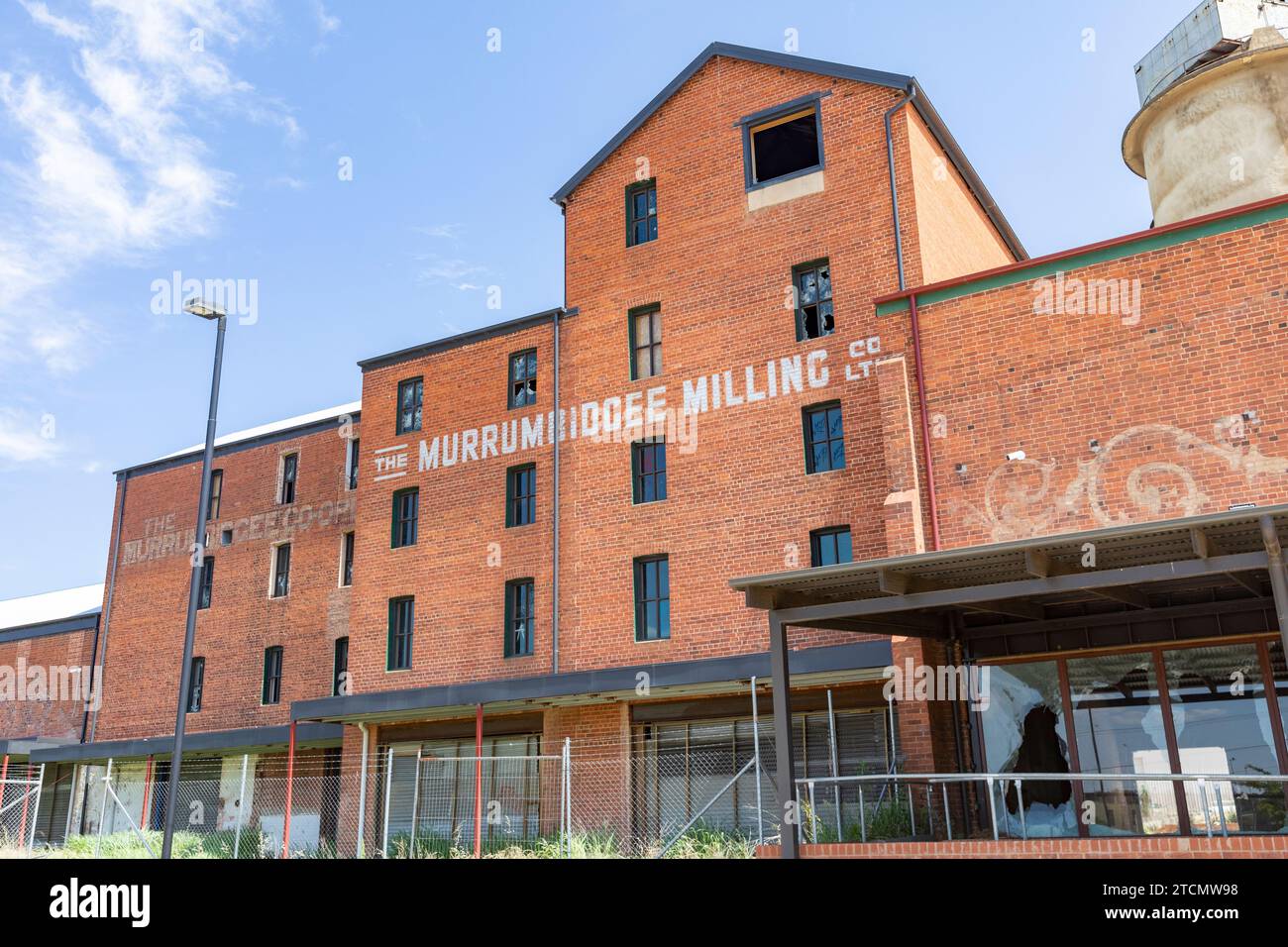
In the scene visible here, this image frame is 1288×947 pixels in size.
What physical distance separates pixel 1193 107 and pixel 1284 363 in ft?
36.5

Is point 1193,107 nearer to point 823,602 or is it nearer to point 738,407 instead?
point 738,407

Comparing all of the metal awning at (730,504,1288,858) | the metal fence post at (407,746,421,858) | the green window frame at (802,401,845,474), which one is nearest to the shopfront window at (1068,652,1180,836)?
the metal awning at (730,504,1288,858)

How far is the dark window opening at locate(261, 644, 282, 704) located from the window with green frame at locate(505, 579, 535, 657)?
10.3 meters

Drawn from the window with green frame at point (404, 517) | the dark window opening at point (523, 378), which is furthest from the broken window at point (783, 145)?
the window with green frame at point (404, 517)

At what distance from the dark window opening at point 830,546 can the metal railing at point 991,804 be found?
4.29 metres

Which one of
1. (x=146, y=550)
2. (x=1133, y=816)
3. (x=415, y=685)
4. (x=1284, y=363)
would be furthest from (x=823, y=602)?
(x=146, y=550)

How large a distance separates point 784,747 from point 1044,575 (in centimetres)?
381

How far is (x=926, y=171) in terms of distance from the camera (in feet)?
77.6

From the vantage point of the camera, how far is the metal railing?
14.2 m

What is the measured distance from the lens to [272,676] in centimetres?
3275

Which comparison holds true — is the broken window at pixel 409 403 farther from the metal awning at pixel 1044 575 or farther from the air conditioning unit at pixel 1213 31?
the air conditioning unit at pixel 1213 31

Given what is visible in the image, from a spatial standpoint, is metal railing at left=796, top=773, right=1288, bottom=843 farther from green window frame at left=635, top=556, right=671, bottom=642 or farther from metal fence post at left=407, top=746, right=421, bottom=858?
metal fence post at left=407, top=746, right=421, bottom=858

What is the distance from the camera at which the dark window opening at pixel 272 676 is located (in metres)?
32.5

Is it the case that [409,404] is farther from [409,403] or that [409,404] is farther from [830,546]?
[830,546]
